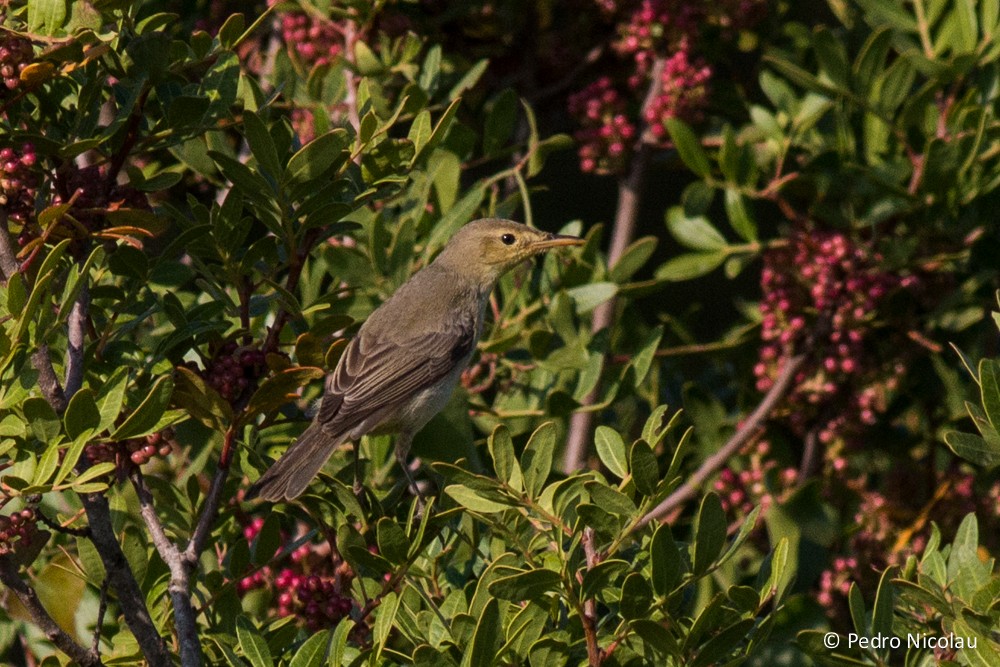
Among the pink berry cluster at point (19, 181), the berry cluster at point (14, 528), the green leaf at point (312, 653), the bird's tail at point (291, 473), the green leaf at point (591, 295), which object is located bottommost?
the green leaf at point (591, 295)

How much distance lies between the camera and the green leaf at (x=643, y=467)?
2.19 metres

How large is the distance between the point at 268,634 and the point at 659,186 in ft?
14.1

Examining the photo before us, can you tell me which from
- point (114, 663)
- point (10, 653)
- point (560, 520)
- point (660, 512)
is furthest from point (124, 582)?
point (660, 512)

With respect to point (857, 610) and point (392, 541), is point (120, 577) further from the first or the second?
point (857, 610)

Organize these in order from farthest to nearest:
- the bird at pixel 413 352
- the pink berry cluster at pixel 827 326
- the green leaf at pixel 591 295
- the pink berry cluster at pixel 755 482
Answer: the pink berry cluster at pixel 755 482 < the pink berry cluster at pixel 827 326 < the green leaf at pixel 591 295 < the bird at pixel 413 352

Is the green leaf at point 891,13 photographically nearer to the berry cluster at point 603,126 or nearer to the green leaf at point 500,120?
the berry cluster at point 603,126

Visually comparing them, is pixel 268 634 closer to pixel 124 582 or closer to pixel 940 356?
pixel 124 582

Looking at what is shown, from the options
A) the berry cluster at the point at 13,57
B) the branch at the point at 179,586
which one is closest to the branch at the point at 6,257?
the berry cluster at the point at 13,57

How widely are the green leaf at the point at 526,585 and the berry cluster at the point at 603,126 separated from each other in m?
2.49

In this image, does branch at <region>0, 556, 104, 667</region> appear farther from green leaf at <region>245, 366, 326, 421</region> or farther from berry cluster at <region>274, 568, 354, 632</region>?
berry cluster at <region>274, 568, 354, 632</region>

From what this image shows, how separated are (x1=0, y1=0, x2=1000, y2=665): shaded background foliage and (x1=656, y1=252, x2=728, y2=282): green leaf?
0.02m

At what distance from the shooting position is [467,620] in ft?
7.61

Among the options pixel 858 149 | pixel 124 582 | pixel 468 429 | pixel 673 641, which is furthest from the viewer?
pixel 858 149

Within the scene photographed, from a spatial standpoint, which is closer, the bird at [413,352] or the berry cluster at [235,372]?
the berry cluster at [235,372]
